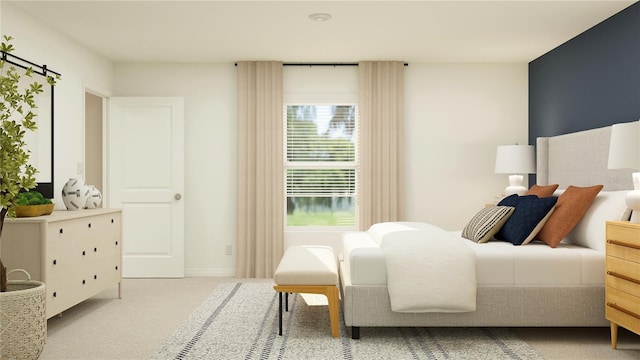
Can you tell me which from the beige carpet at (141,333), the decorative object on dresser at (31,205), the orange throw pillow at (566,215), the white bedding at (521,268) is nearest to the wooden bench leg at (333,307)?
the white bedding at (521,268)

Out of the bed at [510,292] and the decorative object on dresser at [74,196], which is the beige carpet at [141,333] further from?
the decorative object on dresser at [74,196]

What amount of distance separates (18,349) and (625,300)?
3.33 meters

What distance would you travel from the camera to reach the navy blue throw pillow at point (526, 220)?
3842 mm

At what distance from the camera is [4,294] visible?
291 centimetres

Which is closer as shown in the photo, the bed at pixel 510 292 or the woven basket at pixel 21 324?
the woven basket at pixel 21 324

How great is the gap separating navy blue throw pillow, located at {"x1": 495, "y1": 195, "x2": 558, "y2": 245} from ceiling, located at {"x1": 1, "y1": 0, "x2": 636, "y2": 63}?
153 centimetres

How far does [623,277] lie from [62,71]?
4669mm

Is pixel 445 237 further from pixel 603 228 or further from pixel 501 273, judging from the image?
pixel 603 228

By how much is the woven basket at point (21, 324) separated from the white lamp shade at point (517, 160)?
14.3ft

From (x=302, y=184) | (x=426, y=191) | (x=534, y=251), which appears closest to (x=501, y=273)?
(x=534, y=251)

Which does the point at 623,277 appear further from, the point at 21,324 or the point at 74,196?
the point at 74,196

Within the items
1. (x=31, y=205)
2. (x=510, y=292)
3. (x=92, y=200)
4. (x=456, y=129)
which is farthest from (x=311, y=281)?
(x=456, y=129)

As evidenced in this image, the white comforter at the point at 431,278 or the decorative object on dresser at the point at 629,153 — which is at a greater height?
the decorative object on dresser at the point at 629,153

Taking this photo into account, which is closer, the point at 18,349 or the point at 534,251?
the point at 18,349
